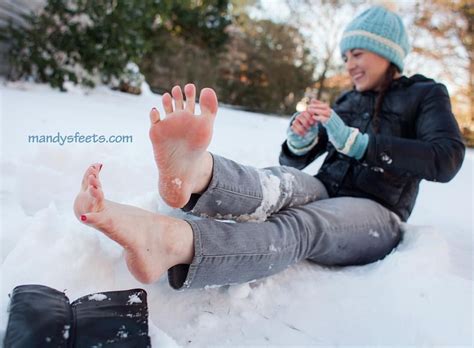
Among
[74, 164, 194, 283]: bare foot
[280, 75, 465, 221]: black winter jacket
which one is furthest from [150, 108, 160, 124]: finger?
[280, 75, 465, 221]: black winter jacket

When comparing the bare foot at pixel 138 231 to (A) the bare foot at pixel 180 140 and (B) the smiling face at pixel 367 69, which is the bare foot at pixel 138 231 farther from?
(B) the smiling face at pixel 367 69

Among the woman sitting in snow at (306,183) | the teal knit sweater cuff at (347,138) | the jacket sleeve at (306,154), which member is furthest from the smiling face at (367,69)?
the teal knit sweater cuff at (347,138)

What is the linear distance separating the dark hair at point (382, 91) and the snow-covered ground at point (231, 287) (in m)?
0.32

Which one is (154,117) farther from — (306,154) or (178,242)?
(306,154)

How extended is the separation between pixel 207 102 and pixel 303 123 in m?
0.41

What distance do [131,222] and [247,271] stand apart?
0.24 metres

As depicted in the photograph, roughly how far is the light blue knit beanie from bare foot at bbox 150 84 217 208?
0.69m

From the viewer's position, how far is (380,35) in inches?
47.1

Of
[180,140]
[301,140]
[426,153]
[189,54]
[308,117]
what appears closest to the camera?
[180,140]

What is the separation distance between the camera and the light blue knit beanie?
3.94ft

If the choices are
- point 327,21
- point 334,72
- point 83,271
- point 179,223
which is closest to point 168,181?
point 179,223

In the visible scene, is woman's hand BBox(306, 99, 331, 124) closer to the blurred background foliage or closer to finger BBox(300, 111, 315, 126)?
finger BBox(300, 111, 315, 126)

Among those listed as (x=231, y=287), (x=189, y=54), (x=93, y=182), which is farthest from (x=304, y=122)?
(x=189, y=54)

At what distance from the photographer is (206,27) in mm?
5953
